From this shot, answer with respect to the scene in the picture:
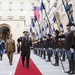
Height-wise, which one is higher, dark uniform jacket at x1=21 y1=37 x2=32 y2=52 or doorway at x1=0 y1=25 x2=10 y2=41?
doorway at x1=0 y1=25 x2=10 y2=41

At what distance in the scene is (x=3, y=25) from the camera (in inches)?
2080

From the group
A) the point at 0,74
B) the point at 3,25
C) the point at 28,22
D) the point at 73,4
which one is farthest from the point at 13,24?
the point at 0,74

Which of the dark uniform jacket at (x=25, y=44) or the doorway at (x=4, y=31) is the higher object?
the doorway at (x=4, y=31)

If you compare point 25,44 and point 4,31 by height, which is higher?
point 4,31

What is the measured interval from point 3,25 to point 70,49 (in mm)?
43685

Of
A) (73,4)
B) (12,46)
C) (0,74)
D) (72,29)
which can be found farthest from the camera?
(73,4)

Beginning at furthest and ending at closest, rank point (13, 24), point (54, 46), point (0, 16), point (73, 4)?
point (0, 16) < point (13, 24) < point (73, 4) < point (54, 46)

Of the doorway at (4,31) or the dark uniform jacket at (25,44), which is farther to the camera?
the doorway at (4,31)

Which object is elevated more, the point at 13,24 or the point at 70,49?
the point at 13,24

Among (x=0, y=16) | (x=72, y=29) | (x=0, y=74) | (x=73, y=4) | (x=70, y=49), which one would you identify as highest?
(x=0, y=16)

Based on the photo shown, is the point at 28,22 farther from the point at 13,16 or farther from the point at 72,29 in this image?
the point at 72,29

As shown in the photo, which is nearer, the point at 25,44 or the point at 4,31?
the point at 25,44

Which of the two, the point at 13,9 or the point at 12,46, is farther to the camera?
the point at 13,9

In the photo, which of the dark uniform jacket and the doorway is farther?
the doorway
